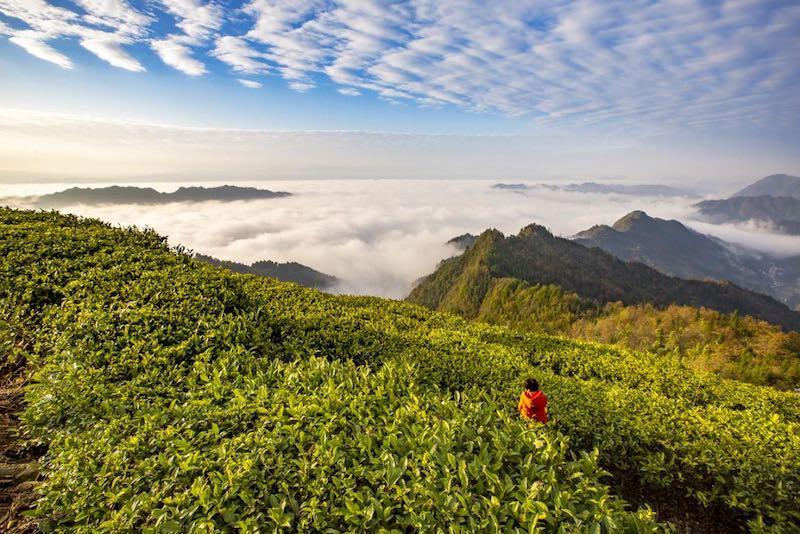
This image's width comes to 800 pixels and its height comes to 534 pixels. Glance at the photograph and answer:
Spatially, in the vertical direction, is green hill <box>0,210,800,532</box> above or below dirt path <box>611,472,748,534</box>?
above

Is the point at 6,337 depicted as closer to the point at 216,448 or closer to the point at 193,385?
the point at 193,385

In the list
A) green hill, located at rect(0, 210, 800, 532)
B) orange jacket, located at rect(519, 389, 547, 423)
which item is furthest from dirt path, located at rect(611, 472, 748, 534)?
orange jacket, located at rect(519, 389, 547, 423)

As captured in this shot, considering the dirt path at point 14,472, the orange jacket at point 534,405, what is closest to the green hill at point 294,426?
the dirt path at point 14,472

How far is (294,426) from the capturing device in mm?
5352

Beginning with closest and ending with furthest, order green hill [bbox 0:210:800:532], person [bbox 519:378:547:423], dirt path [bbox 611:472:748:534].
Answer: green hill [bbox 0:210:800:532] < dirt path [bbox 611:472:748:534] < person [bbox 519:378:547:423]

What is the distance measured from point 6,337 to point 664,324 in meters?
122

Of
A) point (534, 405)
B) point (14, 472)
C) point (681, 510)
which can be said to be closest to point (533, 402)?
point (534, 405)

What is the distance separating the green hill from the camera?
4.38 meters

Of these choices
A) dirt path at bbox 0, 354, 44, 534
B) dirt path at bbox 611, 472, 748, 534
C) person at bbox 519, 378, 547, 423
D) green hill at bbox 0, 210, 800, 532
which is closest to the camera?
green hill at bbox 0, 210, 800, 532

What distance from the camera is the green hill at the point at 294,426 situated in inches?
173

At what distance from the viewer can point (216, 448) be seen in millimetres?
5086

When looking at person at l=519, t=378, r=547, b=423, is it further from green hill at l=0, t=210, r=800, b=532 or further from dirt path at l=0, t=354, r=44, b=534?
dirt path at l=0, t=354, r=44, b=534

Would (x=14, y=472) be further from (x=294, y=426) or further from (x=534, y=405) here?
(x=534, y=405)

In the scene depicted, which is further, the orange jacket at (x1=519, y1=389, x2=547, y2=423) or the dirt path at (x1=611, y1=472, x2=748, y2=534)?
the orange jacket at (x1=519, y1=389, x2=547, y2=423)
